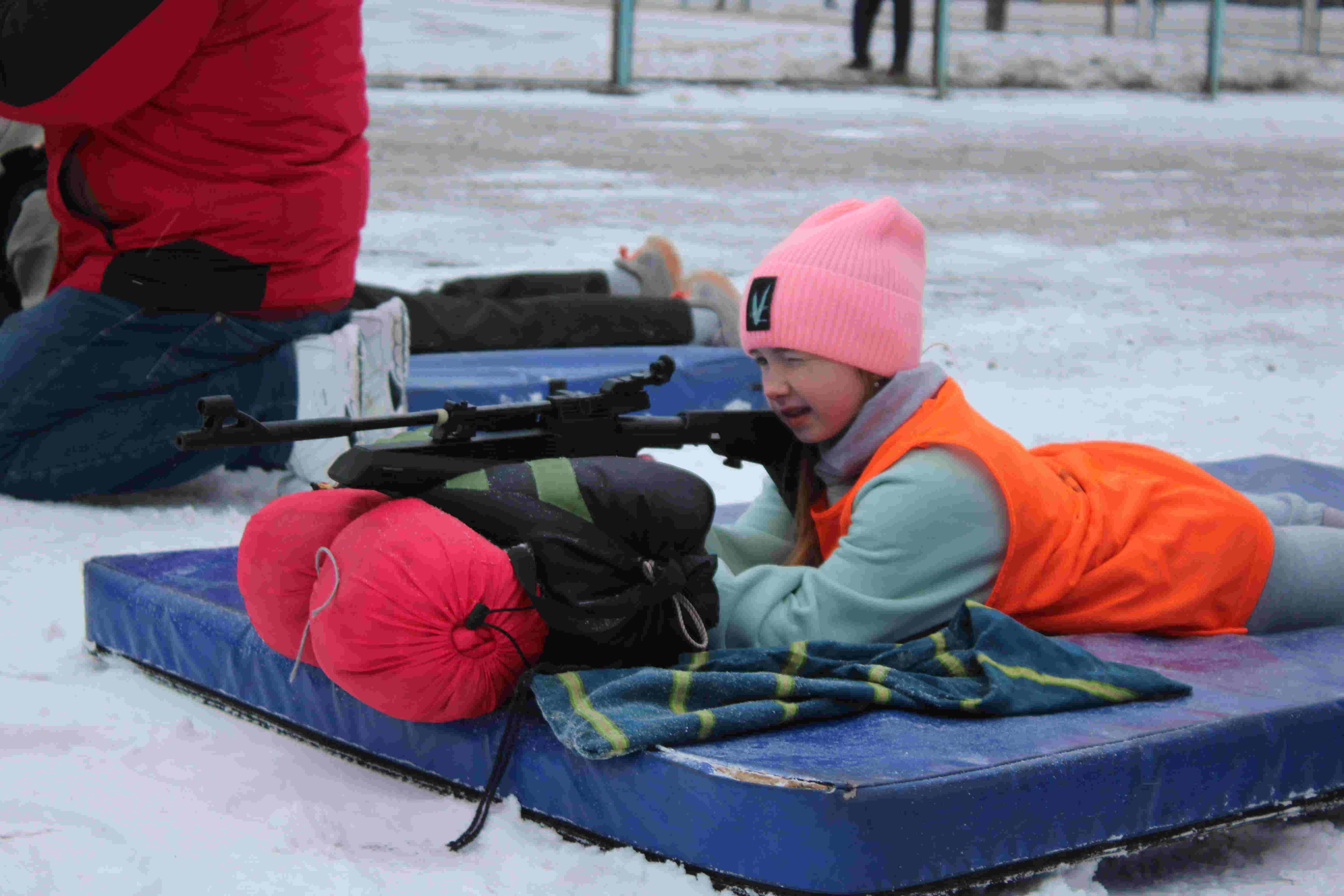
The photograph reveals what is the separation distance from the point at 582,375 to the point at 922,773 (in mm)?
2101

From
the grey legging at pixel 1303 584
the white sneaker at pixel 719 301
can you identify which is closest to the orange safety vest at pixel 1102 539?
the grey legging at pixel 1303 584

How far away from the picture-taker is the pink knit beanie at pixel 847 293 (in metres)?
2.05

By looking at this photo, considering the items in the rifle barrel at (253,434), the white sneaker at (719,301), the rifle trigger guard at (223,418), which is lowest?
the white sneaker at (719,301)

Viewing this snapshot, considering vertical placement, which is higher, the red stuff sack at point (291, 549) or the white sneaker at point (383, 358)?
the red stuff sack at point (291, 549)

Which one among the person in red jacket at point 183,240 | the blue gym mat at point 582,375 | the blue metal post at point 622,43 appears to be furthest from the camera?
the blue metal post at point 622,43

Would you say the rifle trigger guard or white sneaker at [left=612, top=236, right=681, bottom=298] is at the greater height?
the rifle trigger guard

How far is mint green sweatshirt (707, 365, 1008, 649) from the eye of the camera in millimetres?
1944

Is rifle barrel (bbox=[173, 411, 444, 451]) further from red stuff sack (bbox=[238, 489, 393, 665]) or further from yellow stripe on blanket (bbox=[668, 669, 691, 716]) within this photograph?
yellow stripe on blanket (bbox=[668, 669, 691, 716])

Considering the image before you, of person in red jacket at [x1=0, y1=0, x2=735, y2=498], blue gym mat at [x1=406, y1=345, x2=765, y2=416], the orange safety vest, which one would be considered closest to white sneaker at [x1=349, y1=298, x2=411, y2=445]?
person in red jacket at [x1=0, y1=0, x2=735, y2=498]

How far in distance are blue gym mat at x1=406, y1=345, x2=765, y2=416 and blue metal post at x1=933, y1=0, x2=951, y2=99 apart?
861 centimetres

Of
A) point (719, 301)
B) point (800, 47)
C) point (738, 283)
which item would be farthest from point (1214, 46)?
point (719, 301)

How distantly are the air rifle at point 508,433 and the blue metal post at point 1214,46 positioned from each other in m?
12.5

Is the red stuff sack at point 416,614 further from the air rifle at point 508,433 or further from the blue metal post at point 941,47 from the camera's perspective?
the blue metal post at point 941,47

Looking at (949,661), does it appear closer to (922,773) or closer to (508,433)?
(922,773)
